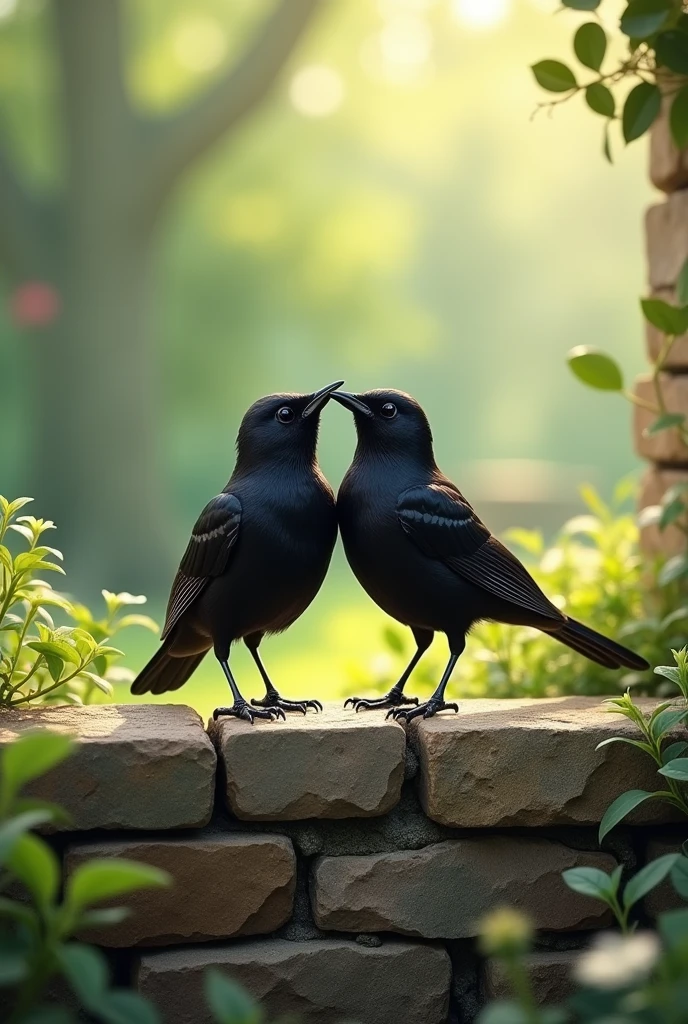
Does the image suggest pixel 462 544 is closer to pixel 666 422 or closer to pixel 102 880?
pixel 666 422

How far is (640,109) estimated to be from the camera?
2.75 meters

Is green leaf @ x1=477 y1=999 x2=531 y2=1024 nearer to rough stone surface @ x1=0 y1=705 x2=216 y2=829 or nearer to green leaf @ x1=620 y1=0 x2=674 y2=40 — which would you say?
rough stone surface @ x1=0 y1=705 x2=216 y2=829

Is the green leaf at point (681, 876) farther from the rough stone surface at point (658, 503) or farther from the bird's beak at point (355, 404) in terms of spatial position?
the rough stone surface at point (658, 503)

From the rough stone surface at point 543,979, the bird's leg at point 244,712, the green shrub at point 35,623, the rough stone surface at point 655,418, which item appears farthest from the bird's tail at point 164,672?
the rough stone surface at point 655,418

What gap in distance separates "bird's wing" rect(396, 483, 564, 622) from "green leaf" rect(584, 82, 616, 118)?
3.37 feet

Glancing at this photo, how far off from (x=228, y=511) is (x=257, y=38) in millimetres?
9286

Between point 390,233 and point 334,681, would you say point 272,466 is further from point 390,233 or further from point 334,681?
point 390,233

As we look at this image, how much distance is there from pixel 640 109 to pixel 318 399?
42.5 inches

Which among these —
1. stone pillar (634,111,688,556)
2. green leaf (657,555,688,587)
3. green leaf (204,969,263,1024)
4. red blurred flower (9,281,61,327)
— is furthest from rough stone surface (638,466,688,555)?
red blurred flower (9,281,61,327)

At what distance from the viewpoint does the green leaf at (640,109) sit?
2736mm

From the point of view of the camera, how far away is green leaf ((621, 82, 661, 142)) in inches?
108

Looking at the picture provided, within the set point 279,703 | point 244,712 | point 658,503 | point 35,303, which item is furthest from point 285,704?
point 35,303

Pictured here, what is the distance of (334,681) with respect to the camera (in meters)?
7.28

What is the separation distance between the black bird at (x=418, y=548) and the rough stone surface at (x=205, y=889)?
0.41m
